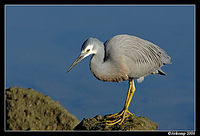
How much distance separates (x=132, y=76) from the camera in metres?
11.0

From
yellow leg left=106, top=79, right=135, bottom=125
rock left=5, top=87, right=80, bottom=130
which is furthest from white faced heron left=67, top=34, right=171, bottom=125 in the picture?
rock left=5, top=87, right=80, bottom=130

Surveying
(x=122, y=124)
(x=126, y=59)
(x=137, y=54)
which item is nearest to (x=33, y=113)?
(x=122, y=124)

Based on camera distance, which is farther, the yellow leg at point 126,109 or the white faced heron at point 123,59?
the yellow leg at point 126,109

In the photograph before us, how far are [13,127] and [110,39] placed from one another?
457cm

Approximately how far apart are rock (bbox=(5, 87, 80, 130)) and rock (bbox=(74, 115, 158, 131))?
611 millimetres

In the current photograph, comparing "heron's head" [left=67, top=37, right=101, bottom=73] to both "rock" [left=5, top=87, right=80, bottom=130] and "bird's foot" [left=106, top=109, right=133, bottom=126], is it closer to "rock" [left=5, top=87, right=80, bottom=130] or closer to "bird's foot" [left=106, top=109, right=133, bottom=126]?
"rock" [left=5, top=87, right=80, bottom=130]

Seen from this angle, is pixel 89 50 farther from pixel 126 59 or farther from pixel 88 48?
pixel 126 59

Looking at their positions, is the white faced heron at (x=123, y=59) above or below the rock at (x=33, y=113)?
above

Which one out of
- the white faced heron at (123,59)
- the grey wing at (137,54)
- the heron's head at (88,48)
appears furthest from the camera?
the grey wing at (137,54)

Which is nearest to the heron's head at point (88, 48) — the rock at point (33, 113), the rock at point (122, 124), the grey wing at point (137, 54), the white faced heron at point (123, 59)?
the white faced heron at point (123, 59)

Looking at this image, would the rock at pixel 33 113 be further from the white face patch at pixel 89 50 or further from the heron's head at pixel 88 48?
the white face patch at pixel 89 50

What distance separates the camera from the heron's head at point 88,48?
10125mm

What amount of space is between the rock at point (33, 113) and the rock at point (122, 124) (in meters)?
0.61

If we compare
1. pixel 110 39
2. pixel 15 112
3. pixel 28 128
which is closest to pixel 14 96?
pixel 15 112
